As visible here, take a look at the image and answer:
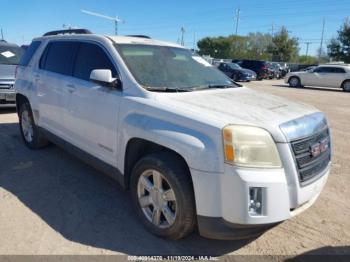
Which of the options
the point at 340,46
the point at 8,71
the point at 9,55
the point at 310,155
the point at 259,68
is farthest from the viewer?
the point at 340,46

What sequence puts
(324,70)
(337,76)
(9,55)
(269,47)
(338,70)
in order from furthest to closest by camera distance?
(269,47), (324,70), (338,70), (337,76), (9,55)

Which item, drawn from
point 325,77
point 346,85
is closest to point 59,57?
point 346,85

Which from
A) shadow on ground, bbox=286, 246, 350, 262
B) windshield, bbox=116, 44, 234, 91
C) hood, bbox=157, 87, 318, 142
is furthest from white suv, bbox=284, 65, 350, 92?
shadow on ground, bbox=286, 246, 350, 262

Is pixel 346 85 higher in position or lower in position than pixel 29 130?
lower

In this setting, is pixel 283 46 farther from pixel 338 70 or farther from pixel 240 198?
pixel 240 198

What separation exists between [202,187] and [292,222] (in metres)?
1.45

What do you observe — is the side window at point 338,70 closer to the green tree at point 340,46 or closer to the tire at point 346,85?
the tire at point 346,85

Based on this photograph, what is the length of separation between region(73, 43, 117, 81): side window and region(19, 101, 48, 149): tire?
1.64m

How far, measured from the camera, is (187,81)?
12.9 ft

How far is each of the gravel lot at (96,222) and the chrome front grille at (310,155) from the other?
727 millimetres

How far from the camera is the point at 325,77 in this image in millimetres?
22594

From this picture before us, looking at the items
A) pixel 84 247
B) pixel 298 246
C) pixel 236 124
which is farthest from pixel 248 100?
pixel 84 247

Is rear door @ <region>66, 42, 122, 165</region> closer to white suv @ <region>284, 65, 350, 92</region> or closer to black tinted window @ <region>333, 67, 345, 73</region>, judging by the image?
white suv @ <region>284, 65, 350, 92</region>

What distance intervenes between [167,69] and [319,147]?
185 cm
